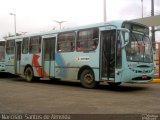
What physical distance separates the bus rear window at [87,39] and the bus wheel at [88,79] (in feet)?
3.45

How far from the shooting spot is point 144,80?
15.6m

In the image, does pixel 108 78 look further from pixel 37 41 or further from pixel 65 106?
pixel 37 41

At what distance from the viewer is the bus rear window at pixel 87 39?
16.2 metres

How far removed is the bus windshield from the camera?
15119 mm

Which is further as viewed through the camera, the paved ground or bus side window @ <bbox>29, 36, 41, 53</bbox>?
bus side window @ <bbox>29, 36, 41, 53</bbox>

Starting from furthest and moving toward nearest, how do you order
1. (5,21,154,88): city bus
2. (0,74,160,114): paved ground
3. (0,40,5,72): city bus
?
(0,40,5,72): city bus, (5,21,154,88): city bus, (0,74,160,114): paved ground

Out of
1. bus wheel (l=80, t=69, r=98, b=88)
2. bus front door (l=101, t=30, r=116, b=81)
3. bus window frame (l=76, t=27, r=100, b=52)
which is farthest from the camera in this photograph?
bus wheel (l=80, t=69, r=98, b=88)

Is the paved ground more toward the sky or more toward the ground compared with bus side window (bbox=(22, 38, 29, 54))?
more toward the ground

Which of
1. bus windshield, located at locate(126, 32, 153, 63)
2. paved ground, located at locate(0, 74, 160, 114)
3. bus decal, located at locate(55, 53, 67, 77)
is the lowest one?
paved ground, located at locate(0, 74, 160, 114)

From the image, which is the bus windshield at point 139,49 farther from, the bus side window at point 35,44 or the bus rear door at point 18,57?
the bus rear door at point 18,57

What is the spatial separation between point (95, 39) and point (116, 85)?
8.90 feet

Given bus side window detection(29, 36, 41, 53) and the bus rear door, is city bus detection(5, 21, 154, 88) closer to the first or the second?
bus side window detection(29, 36, 41, 53)

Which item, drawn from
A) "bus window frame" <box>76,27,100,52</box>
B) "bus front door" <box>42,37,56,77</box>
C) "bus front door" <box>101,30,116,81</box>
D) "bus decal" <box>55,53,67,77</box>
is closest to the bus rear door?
"bus front door" <box>42,37,56,77</box>

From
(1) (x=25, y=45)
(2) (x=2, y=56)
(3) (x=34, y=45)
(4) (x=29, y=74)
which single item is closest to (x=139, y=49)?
(3) (x=34, y=45)
